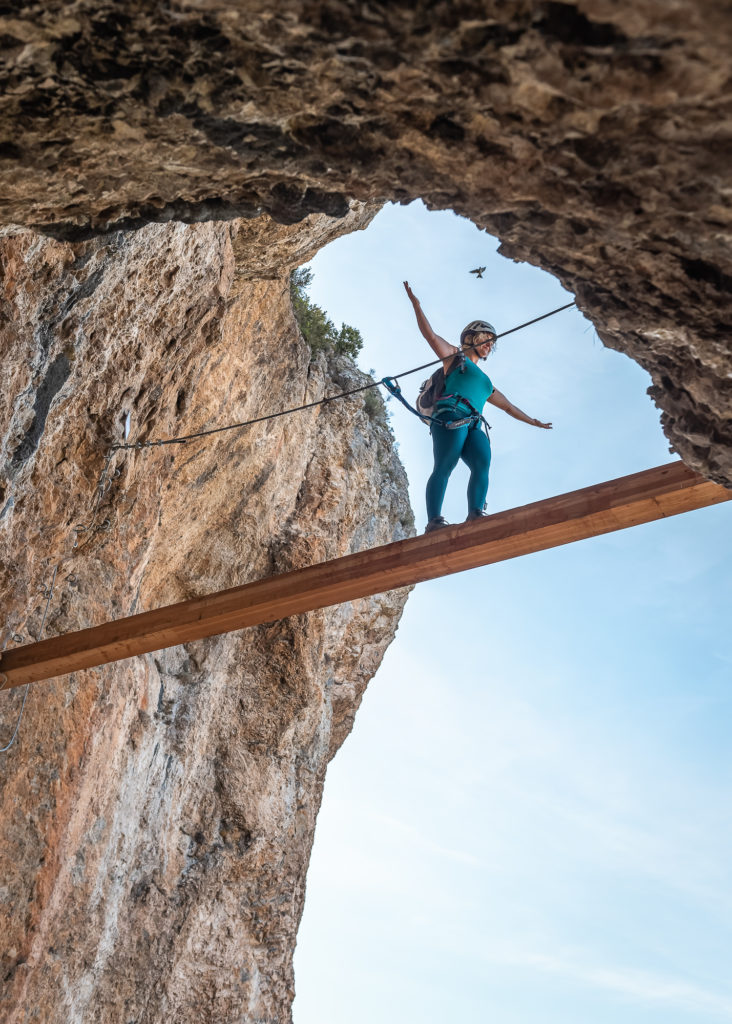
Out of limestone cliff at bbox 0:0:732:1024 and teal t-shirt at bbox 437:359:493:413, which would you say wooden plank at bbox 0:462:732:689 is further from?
teal t-shirt at bbox 437:359:493:413

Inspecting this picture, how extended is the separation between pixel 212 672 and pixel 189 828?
1393 millimetres

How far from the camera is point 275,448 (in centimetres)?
898

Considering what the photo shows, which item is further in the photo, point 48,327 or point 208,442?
point 208,442

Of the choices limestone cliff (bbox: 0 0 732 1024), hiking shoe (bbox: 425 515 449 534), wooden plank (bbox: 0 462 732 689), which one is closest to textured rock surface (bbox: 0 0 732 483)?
limestone cliff (bbox: 0 0 732 1024)

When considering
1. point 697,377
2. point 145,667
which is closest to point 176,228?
point 145,667

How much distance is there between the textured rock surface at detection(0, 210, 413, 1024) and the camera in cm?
554

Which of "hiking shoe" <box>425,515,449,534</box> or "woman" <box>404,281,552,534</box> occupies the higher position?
"woman" <box>404,281,552,534</box>

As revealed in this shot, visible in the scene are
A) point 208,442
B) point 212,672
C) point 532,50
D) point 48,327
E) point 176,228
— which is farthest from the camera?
point 212,672

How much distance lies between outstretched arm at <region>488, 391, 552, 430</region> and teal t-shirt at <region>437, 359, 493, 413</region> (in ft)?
0.80

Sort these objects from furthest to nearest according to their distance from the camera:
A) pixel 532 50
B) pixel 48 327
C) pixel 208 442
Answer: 1. pixel 208 442
2. pixel 48 327
3. pixel 532 50

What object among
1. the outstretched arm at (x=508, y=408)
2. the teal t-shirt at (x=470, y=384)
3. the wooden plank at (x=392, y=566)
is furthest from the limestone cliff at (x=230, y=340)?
the outstretched arm at (x=508, y=408)

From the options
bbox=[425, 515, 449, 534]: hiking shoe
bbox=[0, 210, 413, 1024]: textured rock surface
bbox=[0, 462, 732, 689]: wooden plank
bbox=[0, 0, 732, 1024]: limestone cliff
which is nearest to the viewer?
bbox=[0, 0, 732, 1024]: limestone cliff

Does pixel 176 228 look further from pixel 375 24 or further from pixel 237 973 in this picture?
pixel 237 973

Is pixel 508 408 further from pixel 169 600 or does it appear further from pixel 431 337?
pixel 169 600
